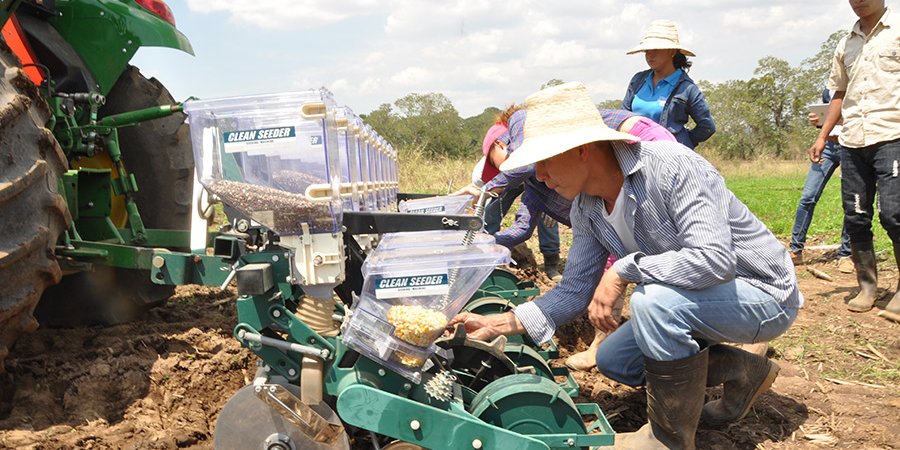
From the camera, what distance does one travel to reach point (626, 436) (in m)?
2.62

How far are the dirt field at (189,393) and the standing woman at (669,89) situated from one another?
1.66 m

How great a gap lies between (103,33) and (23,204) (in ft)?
4.80

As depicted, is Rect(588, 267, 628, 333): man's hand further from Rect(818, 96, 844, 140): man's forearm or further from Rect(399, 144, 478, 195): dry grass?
Rect(399, 144, 478, 195): dry grass

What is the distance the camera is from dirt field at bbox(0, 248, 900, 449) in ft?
8.87

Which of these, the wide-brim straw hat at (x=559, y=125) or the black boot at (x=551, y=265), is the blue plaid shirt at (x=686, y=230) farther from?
the black boot at (x=551, y=265)

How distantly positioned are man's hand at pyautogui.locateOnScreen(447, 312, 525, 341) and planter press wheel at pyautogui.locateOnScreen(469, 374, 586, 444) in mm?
426

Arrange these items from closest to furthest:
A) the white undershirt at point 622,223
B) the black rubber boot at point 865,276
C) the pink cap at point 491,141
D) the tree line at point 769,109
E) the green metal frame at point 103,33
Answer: the white undershirt at point 622,223 → the green metal frame at point 103,33 → the pink cap at point 491,141 → the black rubber boot at point 865,276 → the tree line at point 769,109

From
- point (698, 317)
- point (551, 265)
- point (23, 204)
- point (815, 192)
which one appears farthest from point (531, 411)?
point (815, 192)

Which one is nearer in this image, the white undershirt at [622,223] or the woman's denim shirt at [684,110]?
the white undershirt at [622,223]

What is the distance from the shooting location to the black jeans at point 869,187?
4336mm

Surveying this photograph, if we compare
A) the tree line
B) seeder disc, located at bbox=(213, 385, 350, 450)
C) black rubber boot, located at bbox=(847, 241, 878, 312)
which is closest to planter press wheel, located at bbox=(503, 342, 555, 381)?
seeder disc, located at bbox=(213, 385, 350, 450)

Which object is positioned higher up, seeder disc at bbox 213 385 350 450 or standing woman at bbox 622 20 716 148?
standing woman at bbox 622 20 716 148

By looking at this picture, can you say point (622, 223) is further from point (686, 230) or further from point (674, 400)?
point (674, 400)

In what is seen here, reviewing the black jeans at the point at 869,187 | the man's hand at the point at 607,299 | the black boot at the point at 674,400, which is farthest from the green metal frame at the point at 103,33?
the black jeans at the point at 869,187
